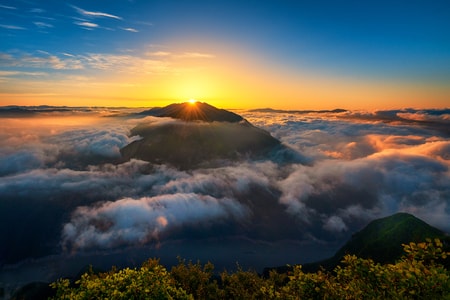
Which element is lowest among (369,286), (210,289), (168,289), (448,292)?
(210,289)

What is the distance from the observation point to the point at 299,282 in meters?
30.2

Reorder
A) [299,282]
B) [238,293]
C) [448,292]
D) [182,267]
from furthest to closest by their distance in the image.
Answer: [182,267] → [238,293] → [299,282] → [448,292]

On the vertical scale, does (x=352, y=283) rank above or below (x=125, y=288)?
above

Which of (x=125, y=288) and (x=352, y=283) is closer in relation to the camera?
(x=352, y=283)

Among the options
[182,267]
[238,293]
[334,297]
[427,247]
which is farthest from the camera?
[182,267]

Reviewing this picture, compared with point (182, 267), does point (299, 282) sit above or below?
above

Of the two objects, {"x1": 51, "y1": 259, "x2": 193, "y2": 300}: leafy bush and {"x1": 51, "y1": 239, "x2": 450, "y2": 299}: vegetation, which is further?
{"x1": 51, "y1": 259, "x2": 193, "y2": 300}: leafy bush

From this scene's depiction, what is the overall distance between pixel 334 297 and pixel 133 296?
18.1m

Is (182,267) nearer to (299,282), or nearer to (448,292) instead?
(299,282)

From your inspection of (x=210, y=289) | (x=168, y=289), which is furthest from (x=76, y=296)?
(x=210, y=289)

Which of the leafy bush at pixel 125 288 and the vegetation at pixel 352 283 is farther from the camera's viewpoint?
the leafy bush at pixel 125 288

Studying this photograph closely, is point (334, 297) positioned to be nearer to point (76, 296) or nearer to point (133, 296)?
point (133, 296)

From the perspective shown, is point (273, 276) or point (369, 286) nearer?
point (369, 286)

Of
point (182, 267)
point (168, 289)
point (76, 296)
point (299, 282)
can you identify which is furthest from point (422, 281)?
point (182, 267)
